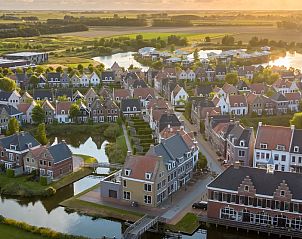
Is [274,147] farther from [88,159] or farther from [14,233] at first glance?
[14,233]

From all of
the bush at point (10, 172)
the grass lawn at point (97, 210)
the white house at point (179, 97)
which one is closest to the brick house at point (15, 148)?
the bush at point (10, 172)

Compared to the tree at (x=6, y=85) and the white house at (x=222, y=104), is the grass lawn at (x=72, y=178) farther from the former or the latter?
the tree at (x=6, y=85)

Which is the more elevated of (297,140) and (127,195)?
(297,140)

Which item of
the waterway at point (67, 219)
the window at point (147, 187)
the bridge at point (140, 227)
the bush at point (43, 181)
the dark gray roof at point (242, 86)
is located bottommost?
the waterway at point (67, 219)

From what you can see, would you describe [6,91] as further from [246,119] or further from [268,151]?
[268,151]

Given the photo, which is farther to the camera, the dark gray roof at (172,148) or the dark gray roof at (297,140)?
the dark gray roof at (297,140)

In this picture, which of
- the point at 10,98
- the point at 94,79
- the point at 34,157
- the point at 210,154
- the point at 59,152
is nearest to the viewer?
the point at 34,157

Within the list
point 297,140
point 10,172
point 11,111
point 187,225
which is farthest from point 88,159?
point 297,140

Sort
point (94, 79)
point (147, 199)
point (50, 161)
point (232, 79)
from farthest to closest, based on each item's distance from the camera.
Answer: point (94, 79)
point (232, 79)
point (50, 161)
point (147, 199)

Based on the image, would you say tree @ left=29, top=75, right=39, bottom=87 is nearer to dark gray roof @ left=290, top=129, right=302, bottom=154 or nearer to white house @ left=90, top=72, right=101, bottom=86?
white house @ left=90, top=72, right=101, bottom=86
